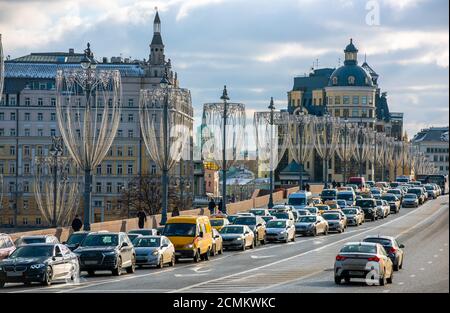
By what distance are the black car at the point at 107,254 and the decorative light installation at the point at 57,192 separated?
1510 inches

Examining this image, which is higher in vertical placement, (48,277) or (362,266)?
(362,266)

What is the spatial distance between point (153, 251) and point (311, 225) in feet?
94.4

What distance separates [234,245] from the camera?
56719 millimetres

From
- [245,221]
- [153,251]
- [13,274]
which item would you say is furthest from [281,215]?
[13,274]

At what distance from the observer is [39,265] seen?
33969mm

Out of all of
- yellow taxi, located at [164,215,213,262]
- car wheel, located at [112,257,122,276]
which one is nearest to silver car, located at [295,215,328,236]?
yellow taxi, located at [164,215,213,262]

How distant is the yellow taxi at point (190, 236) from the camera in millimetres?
47531

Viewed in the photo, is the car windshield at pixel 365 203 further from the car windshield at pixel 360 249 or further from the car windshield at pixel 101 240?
the car windshield at pixel 360 249

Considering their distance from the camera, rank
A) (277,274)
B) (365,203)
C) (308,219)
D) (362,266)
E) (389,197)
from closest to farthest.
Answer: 1. (362,266)
2. (277,274)
3. (308,219)
4. (365,203)
5. (389,197)

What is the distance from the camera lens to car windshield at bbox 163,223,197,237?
48.2 metres

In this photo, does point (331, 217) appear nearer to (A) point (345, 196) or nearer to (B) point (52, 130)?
(A) point (345, 196)

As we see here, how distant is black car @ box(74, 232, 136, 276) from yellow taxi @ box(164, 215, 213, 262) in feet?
23.7

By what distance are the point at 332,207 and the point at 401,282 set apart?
52522mm

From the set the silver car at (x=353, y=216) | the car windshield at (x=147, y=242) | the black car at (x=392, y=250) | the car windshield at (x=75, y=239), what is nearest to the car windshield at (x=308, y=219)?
the silver car at (x=353, y=216)
